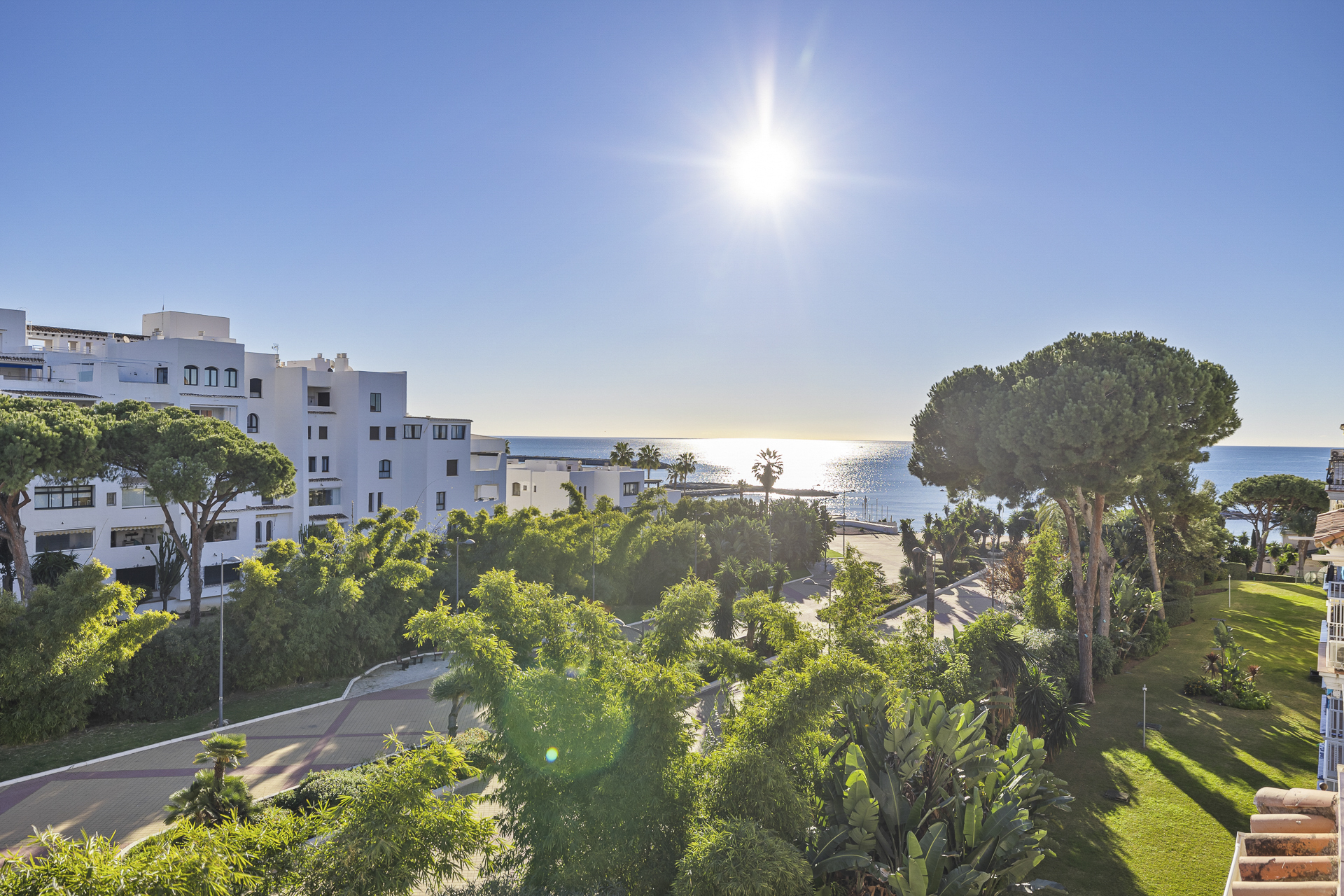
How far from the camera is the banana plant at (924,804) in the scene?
873 centimetres

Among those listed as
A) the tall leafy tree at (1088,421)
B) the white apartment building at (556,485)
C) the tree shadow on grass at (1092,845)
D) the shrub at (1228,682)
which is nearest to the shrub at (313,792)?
the tree shadow on grass at (1092,845)

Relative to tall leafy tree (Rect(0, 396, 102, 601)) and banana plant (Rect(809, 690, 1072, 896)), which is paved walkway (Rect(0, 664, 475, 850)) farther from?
banana plant (Rect(809, 690, 1072, 896))

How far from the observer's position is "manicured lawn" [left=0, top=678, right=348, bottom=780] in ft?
52.3

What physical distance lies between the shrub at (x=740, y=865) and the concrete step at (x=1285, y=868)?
6669 mm

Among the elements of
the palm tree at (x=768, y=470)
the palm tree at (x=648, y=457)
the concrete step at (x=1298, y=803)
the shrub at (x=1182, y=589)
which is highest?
the palm tree at (x=648, y=457)

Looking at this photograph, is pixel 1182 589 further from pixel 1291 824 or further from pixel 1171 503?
pixel 1291 824

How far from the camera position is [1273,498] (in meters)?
38.8

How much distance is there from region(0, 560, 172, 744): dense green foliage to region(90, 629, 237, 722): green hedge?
2.83 ft

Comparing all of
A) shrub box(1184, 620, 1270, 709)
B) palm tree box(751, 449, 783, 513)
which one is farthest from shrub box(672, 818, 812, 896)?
palm tree box(751, 449, 783, 513)

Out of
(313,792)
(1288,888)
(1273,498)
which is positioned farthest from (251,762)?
(1273,498)

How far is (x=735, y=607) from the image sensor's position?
555 inches

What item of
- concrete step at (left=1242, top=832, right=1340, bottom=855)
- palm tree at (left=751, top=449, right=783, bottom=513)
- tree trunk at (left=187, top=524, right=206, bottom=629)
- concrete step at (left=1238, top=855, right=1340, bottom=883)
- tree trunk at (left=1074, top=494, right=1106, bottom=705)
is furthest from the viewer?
palm tree at (left=751, top=449, right=783, bottom=513)

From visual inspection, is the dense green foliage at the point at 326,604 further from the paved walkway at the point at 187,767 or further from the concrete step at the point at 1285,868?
the concrete step at the point at 1285,868

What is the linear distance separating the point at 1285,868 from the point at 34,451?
2722cm
